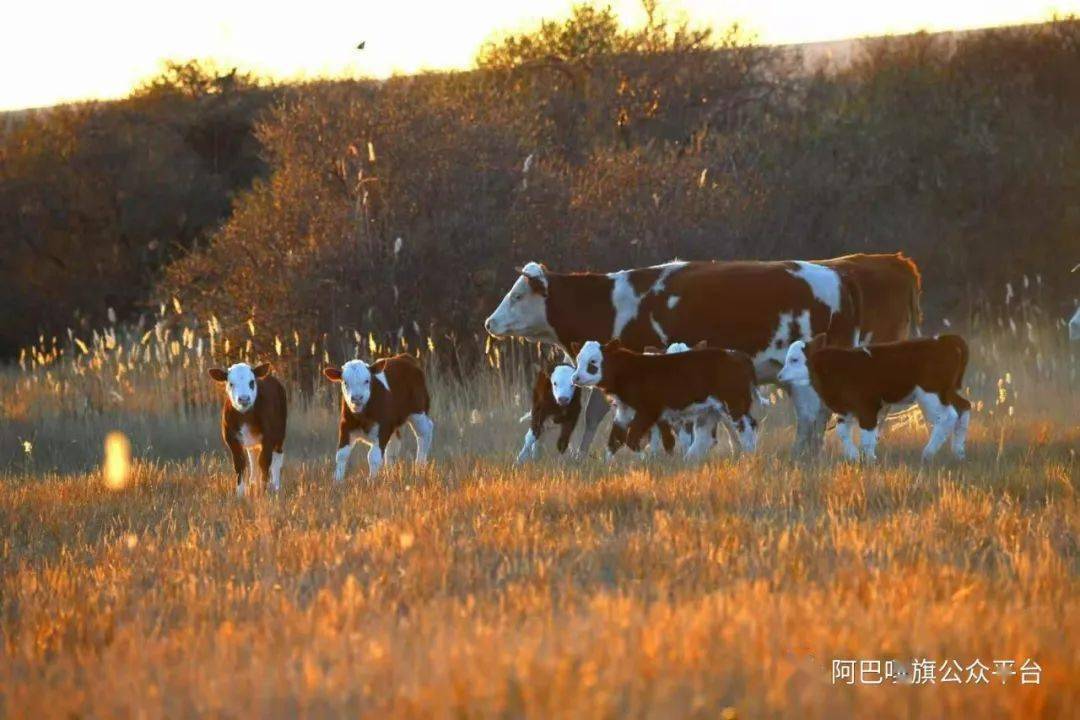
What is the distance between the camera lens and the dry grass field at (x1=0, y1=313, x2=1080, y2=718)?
4.98 meters

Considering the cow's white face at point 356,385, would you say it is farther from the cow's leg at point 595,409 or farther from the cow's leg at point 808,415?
the cow's leg at point 808,415

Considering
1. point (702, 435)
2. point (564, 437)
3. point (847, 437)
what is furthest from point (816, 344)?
point (564, 437)

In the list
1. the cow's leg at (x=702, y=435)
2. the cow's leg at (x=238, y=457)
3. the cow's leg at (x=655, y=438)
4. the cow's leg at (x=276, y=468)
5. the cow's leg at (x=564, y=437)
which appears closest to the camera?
the cow's leg at (x=276, y=468)

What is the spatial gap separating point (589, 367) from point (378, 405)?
153cm

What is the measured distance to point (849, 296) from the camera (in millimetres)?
13906

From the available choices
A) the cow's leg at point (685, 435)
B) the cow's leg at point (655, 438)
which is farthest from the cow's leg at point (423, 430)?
the cow's leg at point (685, 435)

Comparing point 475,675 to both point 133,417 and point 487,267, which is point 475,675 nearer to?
point 133,417

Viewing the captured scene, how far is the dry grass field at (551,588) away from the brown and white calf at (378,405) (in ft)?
1.01

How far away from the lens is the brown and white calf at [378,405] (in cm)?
1190

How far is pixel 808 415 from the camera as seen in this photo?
514 inches

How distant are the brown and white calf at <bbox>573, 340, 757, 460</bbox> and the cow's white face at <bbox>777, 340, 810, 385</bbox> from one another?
33 cm

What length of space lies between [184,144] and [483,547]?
30.1 metres

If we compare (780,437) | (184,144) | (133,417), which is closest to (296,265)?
(133,417)

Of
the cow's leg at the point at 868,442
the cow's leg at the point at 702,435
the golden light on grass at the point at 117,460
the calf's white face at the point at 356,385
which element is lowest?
the golden light on grass at the point at 117,460
